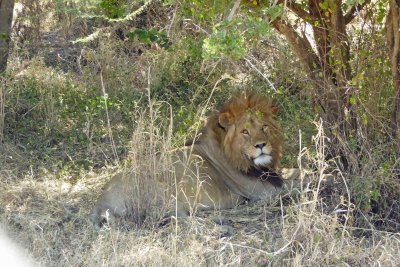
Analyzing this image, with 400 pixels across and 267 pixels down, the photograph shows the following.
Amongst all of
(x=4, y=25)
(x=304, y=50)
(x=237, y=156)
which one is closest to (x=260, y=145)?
(x=237, y=156)

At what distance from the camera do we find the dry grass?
195 inches

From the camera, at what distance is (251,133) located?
628 centimetres

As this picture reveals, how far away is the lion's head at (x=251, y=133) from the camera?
629 cm

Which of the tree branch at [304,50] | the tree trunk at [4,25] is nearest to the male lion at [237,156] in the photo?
the tree branch at [304,50]

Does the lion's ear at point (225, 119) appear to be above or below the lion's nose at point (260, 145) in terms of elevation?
above

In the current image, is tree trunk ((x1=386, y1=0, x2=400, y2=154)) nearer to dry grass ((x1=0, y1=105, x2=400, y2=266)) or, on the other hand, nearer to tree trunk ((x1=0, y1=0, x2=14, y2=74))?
dry grass ((x1=0, y1=105, x2=400, y2=266))

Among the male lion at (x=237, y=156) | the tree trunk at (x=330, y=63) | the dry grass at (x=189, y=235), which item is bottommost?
the dry grass at (x=189, y=235)

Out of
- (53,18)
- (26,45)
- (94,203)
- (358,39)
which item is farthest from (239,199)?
(53,18)

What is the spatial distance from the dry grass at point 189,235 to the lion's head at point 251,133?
395 millimetres

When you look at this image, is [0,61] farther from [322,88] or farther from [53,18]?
[322,88]

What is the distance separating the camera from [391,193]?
5531 mm

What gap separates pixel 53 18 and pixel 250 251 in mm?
7623

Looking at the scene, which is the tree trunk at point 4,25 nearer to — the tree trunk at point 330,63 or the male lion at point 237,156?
the male lion at point 237,156

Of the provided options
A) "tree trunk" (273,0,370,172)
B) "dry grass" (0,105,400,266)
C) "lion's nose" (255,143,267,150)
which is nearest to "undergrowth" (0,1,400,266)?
"dry grass" (0,105,400,266)
